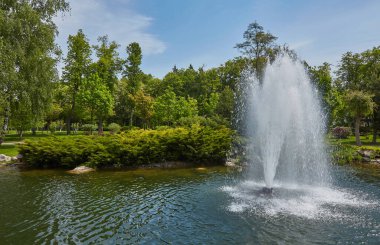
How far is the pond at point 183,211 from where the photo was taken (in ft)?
27.0

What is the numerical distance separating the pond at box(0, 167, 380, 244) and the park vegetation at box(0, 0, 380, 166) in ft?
15.4

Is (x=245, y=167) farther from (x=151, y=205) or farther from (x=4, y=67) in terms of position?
(x=4, y=67)

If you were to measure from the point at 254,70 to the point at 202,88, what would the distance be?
31.1 meters

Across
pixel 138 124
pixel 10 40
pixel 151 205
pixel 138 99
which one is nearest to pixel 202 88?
pixel 138 124

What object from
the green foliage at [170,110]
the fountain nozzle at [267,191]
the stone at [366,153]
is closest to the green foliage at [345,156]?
the stone at [366,153]

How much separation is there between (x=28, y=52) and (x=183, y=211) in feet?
55.1

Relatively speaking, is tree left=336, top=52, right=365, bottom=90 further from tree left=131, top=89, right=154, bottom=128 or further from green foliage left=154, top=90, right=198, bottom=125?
tree left=131, top=89, right=154, bottom=128

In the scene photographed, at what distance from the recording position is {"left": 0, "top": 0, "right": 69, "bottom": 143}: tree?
16453 mm

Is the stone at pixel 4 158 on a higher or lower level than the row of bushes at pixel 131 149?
lower

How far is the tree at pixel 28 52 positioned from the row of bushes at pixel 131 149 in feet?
13.0

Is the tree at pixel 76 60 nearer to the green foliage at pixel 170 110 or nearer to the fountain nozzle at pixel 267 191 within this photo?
the green foliage at pixel 170 110

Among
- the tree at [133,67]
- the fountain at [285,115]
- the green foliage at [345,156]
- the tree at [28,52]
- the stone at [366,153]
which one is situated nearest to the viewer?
the fountain at [285,115]

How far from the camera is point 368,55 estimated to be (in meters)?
46.8

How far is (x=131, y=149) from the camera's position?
2089 cm
